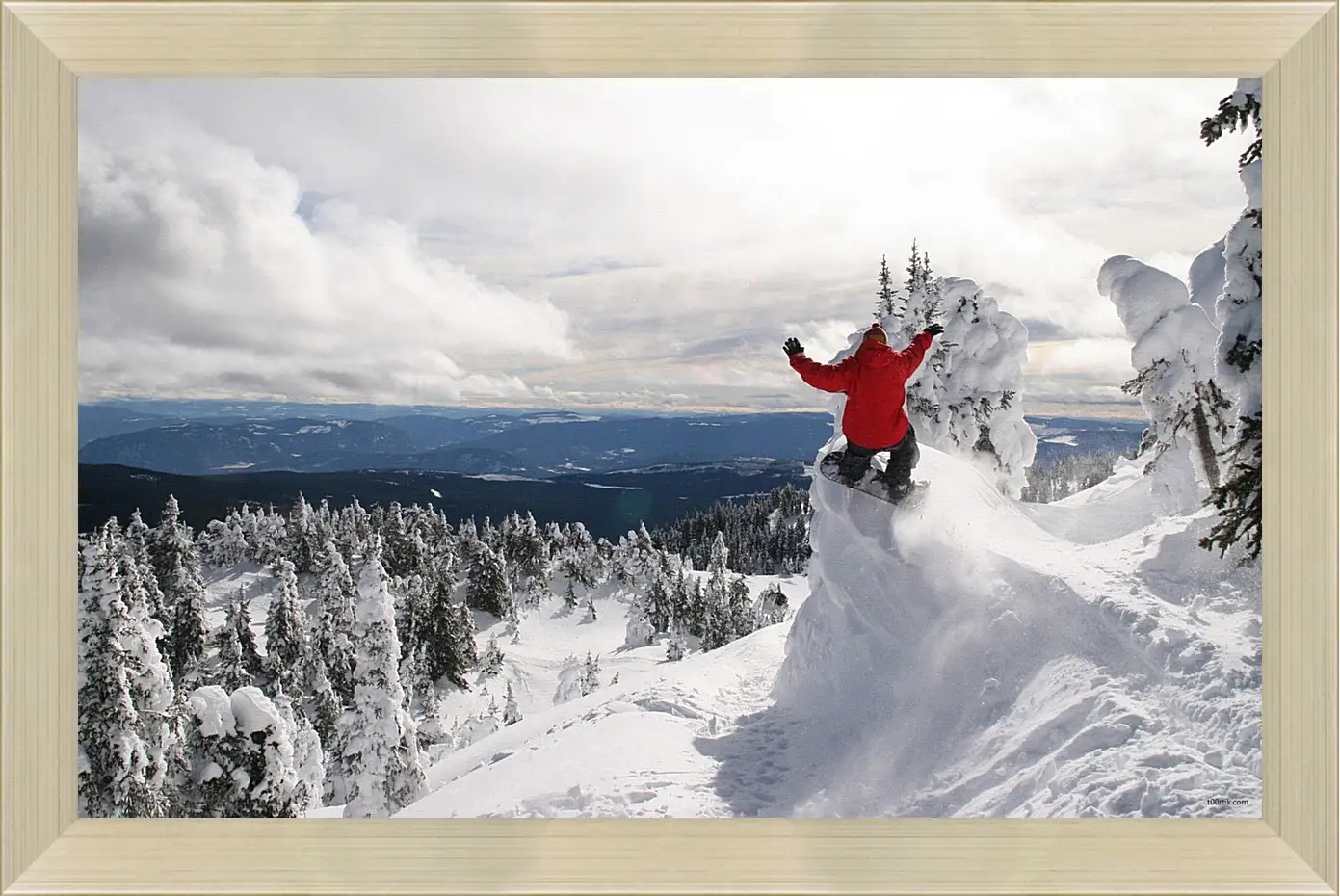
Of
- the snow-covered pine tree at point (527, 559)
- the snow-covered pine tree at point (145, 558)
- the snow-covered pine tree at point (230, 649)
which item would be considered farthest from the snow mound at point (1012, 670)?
the snow-covered pine tree at point (230, 649)

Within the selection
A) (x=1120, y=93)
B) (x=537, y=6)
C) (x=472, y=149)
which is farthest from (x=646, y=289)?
(x=1120, y=93)

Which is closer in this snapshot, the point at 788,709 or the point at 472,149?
the point at 788,709

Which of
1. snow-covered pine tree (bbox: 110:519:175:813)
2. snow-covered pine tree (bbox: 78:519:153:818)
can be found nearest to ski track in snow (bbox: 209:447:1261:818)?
snow-covered pine tree (bbox: 78:519:153:818)

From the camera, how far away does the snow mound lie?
10.8 feet

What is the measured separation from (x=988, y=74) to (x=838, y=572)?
3044 mm

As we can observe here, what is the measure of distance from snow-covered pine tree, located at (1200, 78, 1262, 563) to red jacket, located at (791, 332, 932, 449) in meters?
1.72

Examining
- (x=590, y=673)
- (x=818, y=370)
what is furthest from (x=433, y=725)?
(x=818, y=370)

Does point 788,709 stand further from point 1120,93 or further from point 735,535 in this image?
point 735,535

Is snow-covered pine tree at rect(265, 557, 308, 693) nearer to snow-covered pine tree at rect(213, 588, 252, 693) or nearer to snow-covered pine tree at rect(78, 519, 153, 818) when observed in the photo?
snow-covered pine tree at rect(213, 588, 252, 693)

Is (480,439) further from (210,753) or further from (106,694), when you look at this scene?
(210,753)

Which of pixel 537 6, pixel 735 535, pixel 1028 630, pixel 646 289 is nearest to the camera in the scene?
pixel 537 6

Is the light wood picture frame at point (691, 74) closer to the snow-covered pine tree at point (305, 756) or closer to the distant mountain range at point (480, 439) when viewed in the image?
the distant mountain range at point (480, 439)

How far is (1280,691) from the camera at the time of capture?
3428 mm

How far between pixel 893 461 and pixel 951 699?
1450 millimetres
